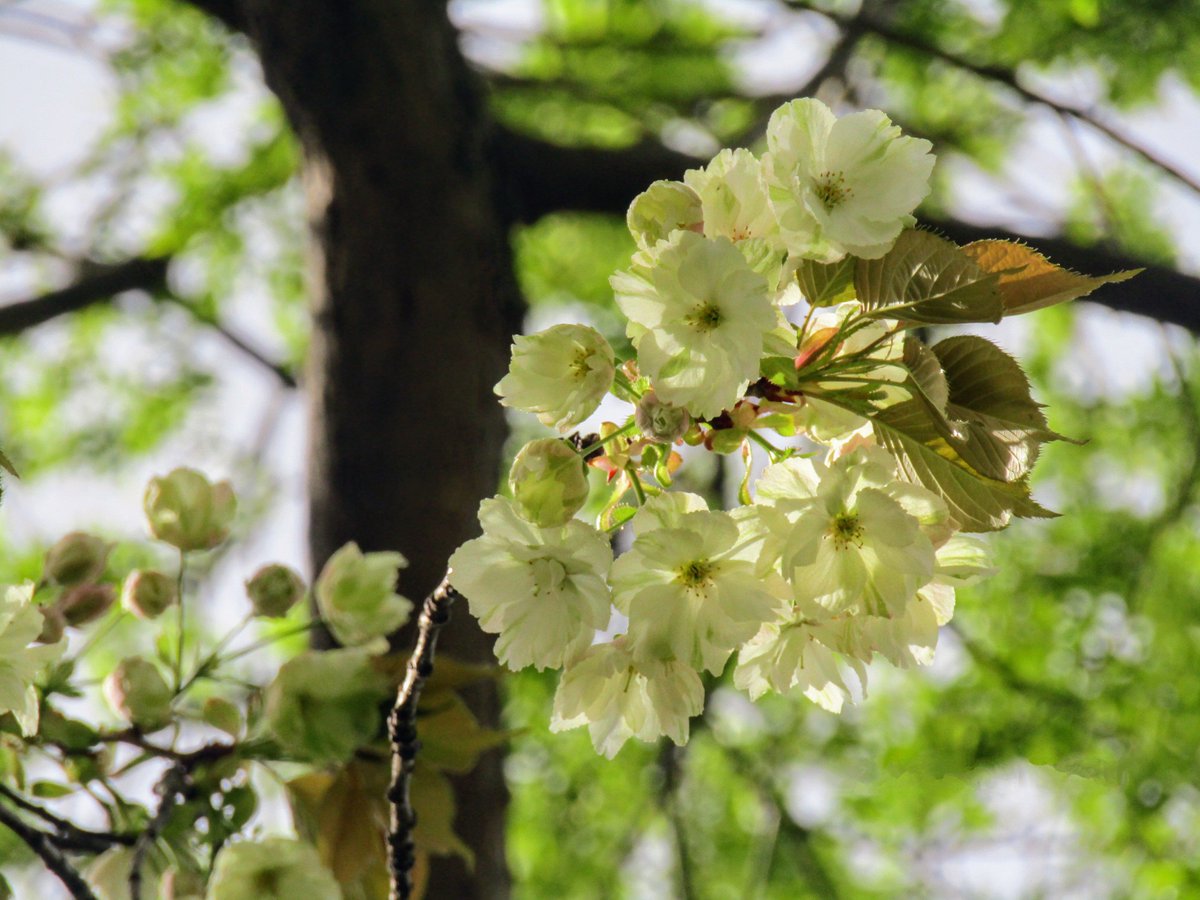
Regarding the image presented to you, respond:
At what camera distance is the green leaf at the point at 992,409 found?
1.82ft

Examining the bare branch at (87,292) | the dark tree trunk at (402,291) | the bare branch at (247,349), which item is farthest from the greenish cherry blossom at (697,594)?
the bare branch at (247,349)

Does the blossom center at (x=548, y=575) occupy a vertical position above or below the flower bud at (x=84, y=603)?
above

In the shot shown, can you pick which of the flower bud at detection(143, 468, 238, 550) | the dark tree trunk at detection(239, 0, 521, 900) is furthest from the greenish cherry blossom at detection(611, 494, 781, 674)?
the dark tree trunk at detection(239, 0, 521, 900)

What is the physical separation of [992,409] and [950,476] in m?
0.04

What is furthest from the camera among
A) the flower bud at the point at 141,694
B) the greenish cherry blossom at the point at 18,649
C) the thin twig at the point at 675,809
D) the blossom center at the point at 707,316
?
the thin twig at the point at 675,809

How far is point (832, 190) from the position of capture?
542 millimetres

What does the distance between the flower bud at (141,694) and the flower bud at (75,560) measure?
0.27 feet

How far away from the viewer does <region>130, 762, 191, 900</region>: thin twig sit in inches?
23.2

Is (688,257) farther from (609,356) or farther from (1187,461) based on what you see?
(1187,461)

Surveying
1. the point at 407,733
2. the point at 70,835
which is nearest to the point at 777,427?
the point at 407,733

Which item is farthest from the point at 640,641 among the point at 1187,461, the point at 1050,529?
the point at 1050,529

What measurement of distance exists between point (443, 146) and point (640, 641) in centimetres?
118

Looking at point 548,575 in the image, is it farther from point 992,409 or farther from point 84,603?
point 84,603

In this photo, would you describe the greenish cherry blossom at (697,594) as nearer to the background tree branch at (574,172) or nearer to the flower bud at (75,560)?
the flower bud at (75,560)
